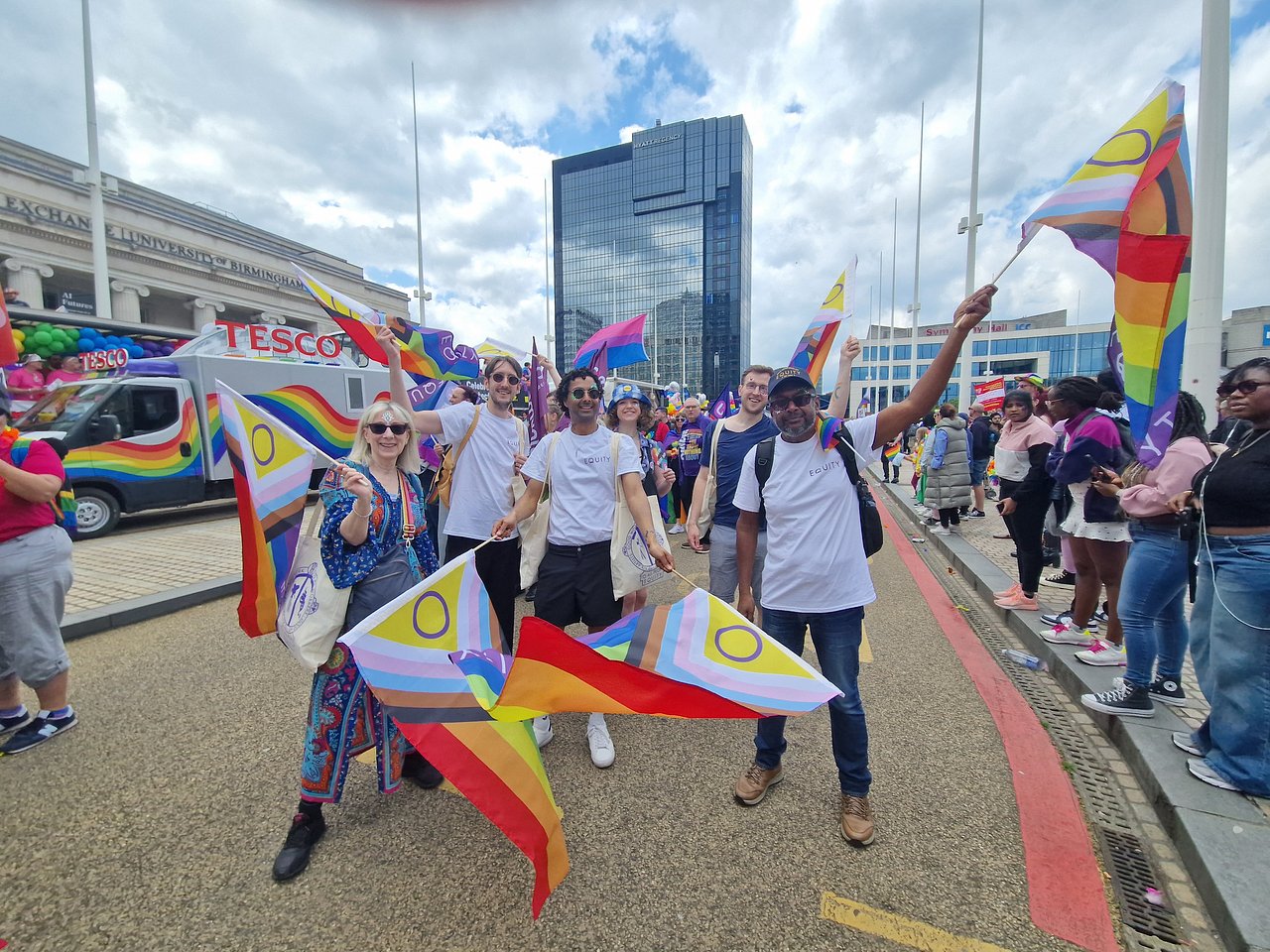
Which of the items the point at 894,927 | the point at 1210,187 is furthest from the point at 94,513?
the point at 1210,187

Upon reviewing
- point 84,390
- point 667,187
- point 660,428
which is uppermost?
point 667,187

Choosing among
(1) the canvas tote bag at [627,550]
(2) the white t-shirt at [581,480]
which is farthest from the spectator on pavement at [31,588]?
(1) the canvas tote bag at [627,550]

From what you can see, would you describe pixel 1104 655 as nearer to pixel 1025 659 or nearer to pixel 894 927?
pixel 1025 659

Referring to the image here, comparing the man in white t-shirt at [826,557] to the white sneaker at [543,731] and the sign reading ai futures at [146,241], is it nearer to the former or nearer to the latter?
the white sneaker at [543,731]

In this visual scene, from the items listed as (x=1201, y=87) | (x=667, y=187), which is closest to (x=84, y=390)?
(x=1201, y=87)

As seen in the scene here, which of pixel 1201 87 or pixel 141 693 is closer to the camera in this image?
pixel 141 693

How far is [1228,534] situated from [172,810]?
15.2 feet

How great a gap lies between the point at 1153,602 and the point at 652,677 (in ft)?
9.26

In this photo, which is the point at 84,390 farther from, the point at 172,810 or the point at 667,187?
the point at 667,187

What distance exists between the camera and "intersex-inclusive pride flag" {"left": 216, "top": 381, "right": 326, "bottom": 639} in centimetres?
230

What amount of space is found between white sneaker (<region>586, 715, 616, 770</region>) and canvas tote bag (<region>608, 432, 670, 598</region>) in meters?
0.66

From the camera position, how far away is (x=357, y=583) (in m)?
2.32

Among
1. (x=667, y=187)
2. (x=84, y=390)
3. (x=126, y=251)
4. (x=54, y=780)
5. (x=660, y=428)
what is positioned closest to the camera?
(x=54, y=780)

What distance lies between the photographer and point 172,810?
7.98ft
